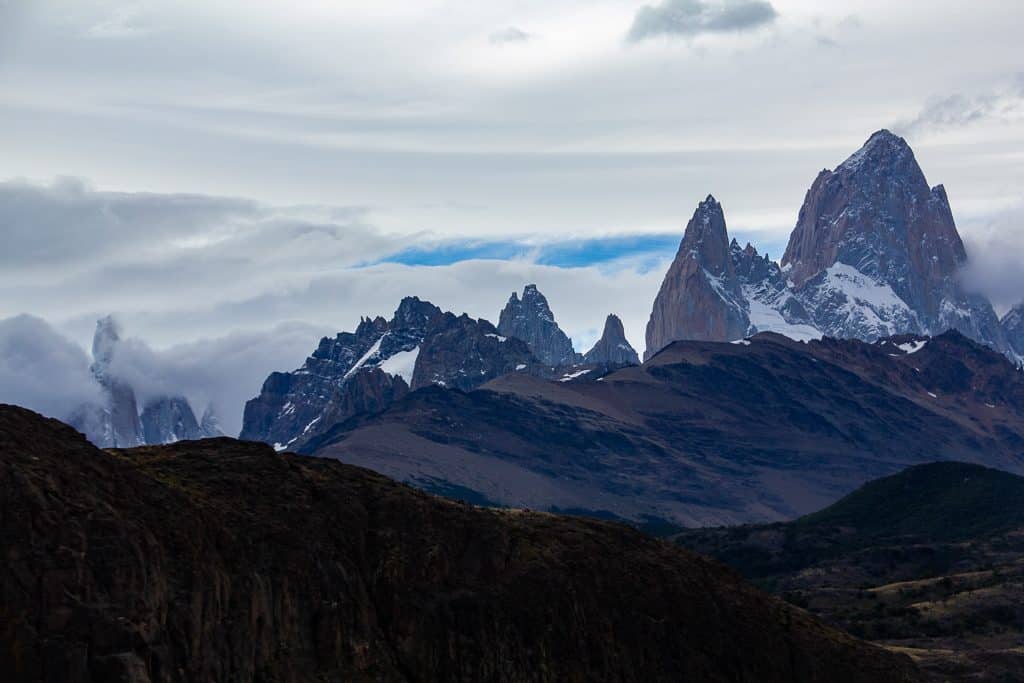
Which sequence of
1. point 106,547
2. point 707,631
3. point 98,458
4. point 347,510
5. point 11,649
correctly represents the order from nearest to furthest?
point 11,649
point 106,547
point 98,458
point 347,510
point 707,631

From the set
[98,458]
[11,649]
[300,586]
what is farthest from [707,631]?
[11,649]

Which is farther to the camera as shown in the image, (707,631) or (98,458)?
(707,631)

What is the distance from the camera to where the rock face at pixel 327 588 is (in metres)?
117

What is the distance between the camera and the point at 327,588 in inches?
5566

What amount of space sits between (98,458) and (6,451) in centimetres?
961

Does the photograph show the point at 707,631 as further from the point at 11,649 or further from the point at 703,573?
the point at 11,649

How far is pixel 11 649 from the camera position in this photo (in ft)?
364

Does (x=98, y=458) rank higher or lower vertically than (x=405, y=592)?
higher

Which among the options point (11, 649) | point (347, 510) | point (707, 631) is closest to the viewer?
point (11, 649)

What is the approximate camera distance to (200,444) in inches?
6176

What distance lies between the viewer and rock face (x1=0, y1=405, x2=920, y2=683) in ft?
384

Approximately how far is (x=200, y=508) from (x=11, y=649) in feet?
86.8

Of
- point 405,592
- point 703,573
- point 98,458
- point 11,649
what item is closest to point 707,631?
point 703,573

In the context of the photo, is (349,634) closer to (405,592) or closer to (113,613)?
(405,592)
